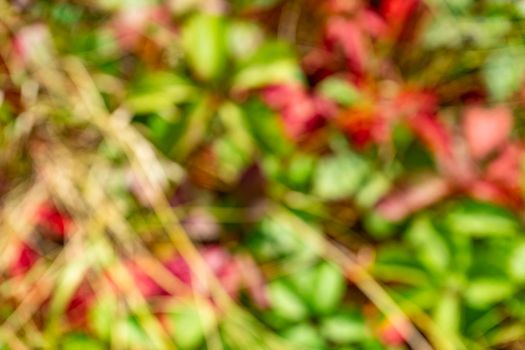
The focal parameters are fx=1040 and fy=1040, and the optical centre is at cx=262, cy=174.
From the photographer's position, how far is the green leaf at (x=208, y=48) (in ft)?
3.81

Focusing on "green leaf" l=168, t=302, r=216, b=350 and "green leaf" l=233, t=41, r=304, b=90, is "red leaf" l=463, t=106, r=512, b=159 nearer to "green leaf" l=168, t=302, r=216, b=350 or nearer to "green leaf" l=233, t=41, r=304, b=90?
"green leaf" l=233, t=41, r=304, b=90

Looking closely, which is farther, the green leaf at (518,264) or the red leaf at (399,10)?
the red leaf at (399,10)

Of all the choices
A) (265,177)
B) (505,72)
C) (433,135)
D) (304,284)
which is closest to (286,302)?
(304,284)

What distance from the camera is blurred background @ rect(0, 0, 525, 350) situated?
109cm

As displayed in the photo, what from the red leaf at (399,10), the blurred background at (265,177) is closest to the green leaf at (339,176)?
the blurred background at (265,177)

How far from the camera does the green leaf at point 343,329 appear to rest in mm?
1082

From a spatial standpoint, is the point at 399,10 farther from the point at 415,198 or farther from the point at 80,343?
the point at 80,343

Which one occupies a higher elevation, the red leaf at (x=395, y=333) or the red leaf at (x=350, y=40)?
the red leaf at (x=350, y=40)

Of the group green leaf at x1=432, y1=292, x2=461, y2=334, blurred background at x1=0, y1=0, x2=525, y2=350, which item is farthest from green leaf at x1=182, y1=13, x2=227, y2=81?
green leaf at x1=432, y1=292, x2=461, y2=334

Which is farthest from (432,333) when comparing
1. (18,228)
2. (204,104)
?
(18,228)

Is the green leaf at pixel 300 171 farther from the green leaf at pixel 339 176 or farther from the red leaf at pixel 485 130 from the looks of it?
the red leaf at pixel 485 130

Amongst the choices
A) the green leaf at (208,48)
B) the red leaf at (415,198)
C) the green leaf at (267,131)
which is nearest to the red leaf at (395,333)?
the red leaf at (415,198)

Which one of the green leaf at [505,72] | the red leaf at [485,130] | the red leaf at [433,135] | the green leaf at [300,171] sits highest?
the green leaf at [505,72]

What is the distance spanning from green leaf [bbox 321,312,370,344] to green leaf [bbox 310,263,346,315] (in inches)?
0.5
